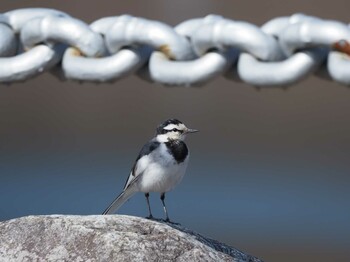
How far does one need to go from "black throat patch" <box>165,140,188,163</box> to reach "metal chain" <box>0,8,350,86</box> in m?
0.35

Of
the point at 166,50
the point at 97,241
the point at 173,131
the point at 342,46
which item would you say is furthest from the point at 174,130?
the point at 97,241

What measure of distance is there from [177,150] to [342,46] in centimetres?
56

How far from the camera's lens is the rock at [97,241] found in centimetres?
233

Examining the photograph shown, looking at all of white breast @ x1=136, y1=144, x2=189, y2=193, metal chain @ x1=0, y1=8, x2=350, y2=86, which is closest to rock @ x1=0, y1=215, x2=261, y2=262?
metal chain @ x1=0, y1=8, x2=350, y2=86

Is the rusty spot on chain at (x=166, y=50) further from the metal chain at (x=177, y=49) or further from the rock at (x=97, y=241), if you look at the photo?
the rock at (x=97, y=241)

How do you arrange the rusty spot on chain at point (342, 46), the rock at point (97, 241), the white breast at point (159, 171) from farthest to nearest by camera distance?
the white breast at point (159, 171), the rusty spot on chain at point (342, 46), the rock at point (97, 241)

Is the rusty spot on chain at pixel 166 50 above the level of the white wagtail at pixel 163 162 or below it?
above

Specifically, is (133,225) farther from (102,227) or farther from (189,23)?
(189,23)

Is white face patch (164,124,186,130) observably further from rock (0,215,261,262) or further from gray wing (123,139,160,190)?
rock (0,215,261,262)

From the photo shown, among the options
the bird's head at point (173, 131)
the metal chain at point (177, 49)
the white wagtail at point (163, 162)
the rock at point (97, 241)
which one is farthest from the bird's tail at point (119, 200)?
the rock at point (97, 241)

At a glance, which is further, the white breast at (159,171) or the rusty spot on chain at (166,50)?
the white breast at (159,171)

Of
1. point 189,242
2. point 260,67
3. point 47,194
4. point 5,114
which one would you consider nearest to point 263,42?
A: point 260,67

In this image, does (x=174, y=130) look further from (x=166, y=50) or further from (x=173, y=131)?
(x=166, y=50)

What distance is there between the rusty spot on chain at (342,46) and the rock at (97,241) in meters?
0.39
